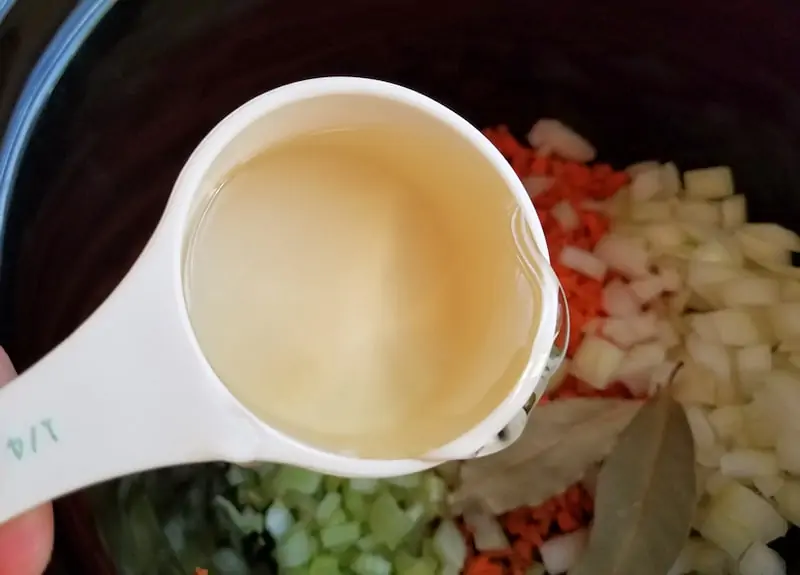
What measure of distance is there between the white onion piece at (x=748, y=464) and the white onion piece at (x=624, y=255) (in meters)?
0.20

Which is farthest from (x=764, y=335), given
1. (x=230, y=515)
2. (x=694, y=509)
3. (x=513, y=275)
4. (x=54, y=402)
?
(x=54, y=402)

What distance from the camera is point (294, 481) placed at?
89 cm

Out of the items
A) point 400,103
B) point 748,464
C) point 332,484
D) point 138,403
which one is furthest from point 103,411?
point 748,464

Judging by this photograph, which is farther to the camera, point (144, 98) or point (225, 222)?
point (144, 98)

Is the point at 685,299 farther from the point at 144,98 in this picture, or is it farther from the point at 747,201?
the point at 144,98

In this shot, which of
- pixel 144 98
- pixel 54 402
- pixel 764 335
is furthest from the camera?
pixel 764 335

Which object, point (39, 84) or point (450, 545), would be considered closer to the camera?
point (39, 84)

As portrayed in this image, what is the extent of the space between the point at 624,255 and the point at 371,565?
40 centimetres

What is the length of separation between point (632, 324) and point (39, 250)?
0.57 metres

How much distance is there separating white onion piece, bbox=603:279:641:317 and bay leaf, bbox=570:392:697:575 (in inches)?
4.6

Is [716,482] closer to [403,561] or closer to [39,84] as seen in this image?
[403,561]

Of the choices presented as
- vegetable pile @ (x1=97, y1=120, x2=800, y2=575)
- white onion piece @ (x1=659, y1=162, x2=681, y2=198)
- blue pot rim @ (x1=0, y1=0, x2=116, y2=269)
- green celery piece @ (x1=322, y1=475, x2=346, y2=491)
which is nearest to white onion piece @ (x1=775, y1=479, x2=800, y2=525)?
vegetable pile @ (x1=97, y1=120, x2=800, y2=575)

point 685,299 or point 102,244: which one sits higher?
point 102,244

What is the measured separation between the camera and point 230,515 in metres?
0.89
